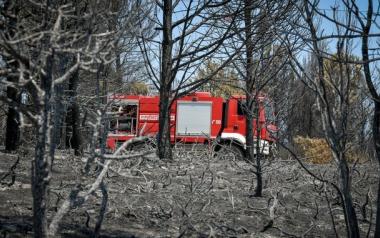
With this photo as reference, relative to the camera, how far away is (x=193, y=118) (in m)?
18.8

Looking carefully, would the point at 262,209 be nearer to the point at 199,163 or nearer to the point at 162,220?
the point at 162,220

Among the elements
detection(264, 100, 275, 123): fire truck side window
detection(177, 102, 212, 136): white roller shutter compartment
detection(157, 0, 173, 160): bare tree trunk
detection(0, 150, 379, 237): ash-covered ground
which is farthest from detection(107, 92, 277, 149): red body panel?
detection(0, 150, 379, 237): ash-covered ground

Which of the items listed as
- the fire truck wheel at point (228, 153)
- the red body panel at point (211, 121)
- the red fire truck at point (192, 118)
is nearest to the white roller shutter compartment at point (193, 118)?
the red fire truck at point (192, 118)

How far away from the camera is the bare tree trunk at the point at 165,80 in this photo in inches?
365

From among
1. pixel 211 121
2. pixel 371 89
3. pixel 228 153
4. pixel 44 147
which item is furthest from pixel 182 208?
pixel 211 121

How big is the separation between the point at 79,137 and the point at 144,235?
344 inches

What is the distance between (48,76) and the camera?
244 centimetres

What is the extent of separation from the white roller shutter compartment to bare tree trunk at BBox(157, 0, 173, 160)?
30.0ft

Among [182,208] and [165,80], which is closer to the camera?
[182,208]

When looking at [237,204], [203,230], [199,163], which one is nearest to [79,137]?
[199,163]

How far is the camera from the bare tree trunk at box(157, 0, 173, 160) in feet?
30.4

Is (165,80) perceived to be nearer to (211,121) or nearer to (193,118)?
(211,121)

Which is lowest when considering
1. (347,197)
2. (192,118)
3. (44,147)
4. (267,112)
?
(347,197)

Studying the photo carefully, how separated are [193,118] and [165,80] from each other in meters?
9.57
